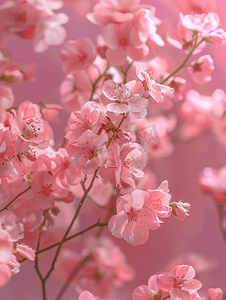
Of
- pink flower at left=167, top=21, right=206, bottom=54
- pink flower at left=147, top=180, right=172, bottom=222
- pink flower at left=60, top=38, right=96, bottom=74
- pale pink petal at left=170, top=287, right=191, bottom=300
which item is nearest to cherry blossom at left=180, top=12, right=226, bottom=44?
pink flower at left=167, top=21, right=206, bottom=54

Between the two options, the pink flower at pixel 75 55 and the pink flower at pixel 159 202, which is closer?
the pink flower at pixel 159 202

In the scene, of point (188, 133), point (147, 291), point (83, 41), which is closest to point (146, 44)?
point (83, 41)

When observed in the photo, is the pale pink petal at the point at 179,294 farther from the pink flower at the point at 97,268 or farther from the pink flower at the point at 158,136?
the pink flower at the point at 158,136

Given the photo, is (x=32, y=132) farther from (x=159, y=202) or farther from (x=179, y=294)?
(x=179, y=294)

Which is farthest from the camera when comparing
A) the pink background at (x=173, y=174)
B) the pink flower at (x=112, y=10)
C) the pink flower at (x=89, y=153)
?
the pink background at (x=173, y=174)

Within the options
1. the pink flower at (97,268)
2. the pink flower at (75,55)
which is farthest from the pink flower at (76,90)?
the pink flower at (97,268)

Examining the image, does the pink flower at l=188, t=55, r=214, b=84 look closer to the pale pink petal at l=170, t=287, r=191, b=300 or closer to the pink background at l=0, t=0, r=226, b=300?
the pink background at l=0, t=0, r=226, b=300

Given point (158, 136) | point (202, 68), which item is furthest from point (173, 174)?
point (202, 68)

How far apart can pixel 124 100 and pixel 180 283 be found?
25 centimetres

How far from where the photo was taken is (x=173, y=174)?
660 mm

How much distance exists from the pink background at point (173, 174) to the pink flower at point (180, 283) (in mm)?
185

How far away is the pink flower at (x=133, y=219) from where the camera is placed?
1.25 feet

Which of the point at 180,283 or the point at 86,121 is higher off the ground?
the point at 86,121

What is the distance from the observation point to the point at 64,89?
1.91 feet
